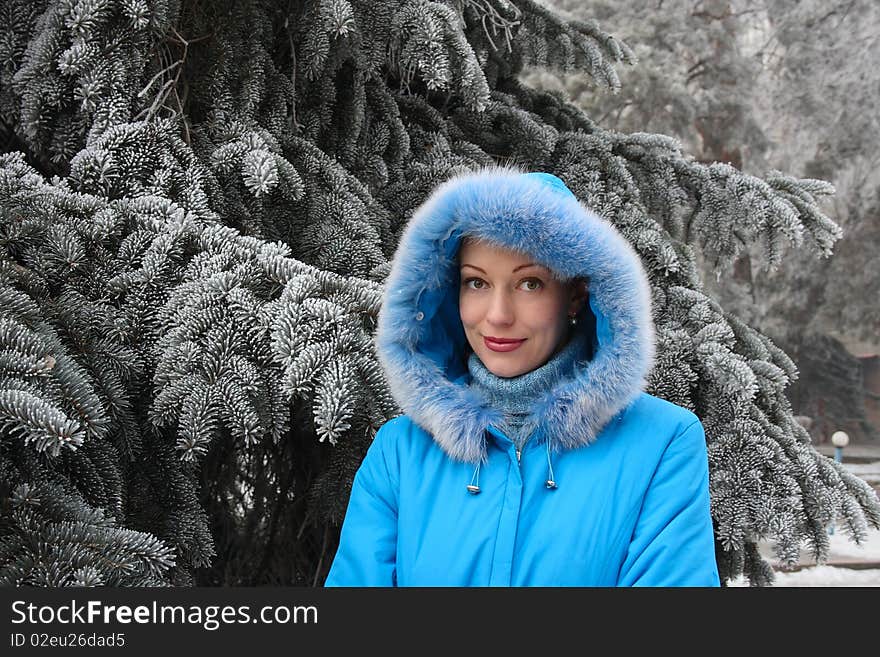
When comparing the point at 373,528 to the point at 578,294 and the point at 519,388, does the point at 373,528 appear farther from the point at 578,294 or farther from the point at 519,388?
the point at 578,294

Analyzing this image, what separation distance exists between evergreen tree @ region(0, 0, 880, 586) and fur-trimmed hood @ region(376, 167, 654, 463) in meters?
0.06

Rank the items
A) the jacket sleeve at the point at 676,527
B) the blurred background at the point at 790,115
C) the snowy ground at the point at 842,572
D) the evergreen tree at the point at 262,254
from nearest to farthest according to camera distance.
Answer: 1. the jacket sleeve at the point at 676,527
2. the evergreen tree at the point at 262,254
3. the snowy ground at the point at 842,572
4. the blurred background at the point at 790,115

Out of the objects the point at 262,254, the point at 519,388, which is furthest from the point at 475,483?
the point at 262,254

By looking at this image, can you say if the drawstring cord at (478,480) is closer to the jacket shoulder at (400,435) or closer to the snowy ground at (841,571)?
the jacket shoulder at (400,435)

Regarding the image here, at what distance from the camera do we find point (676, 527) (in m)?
0.87

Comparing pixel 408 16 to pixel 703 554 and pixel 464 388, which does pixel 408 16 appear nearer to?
pixel 464 388

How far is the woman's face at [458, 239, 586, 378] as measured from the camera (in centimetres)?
93

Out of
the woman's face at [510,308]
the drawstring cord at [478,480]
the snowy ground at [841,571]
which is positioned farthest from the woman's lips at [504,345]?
the snowy ground at [841,571]

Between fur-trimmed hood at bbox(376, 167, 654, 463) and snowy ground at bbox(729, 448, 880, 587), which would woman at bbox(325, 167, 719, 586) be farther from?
snowy ground at bbox(729, 448, 880, 587)

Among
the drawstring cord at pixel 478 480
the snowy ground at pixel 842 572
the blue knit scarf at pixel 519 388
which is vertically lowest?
the drawstring cord at pixel 478 480

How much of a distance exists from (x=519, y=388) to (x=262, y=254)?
39 centimetres

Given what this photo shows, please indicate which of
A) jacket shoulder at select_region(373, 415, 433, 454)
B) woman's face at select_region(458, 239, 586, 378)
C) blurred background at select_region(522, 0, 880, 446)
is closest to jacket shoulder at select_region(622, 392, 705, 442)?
woman's face at select_region(458, 239, 586, 378)

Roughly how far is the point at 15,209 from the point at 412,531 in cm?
66

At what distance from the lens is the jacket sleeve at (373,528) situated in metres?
0.95
